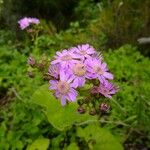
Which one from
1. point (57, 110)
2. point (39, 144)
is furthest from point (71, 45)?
point (57, 110)

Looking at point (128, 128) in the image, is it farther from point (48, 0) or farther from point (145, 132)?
point (48, 0)

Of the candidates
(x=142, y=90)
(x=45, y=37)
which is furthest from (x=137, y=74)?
(x=45, y=37)

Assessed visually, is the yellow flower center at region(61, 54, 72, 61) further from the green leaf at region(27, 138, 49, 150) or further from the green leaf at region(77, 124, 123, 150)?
the green leaf at region(27, 138, 49, 150)

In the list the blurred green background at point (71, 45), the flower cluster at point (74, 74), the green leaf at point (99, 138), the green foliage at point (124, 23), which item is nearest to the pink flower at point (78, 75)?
the flower cluster at point (74, 74)

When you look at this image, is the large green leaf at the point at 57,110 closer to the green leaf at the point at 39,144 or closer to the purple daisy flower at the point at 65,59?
the purple daisy flower at the point at 65,59

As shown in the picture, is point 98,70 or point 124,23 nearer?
point 98,70

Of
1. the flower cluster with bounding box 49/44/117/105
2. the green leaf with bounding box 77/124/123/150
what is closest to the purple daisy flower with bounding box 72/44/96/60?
the flower cluster with bounding box 49/44/117/105

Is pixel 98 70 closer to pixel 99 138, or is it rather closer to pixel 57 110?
pixel 57 110
